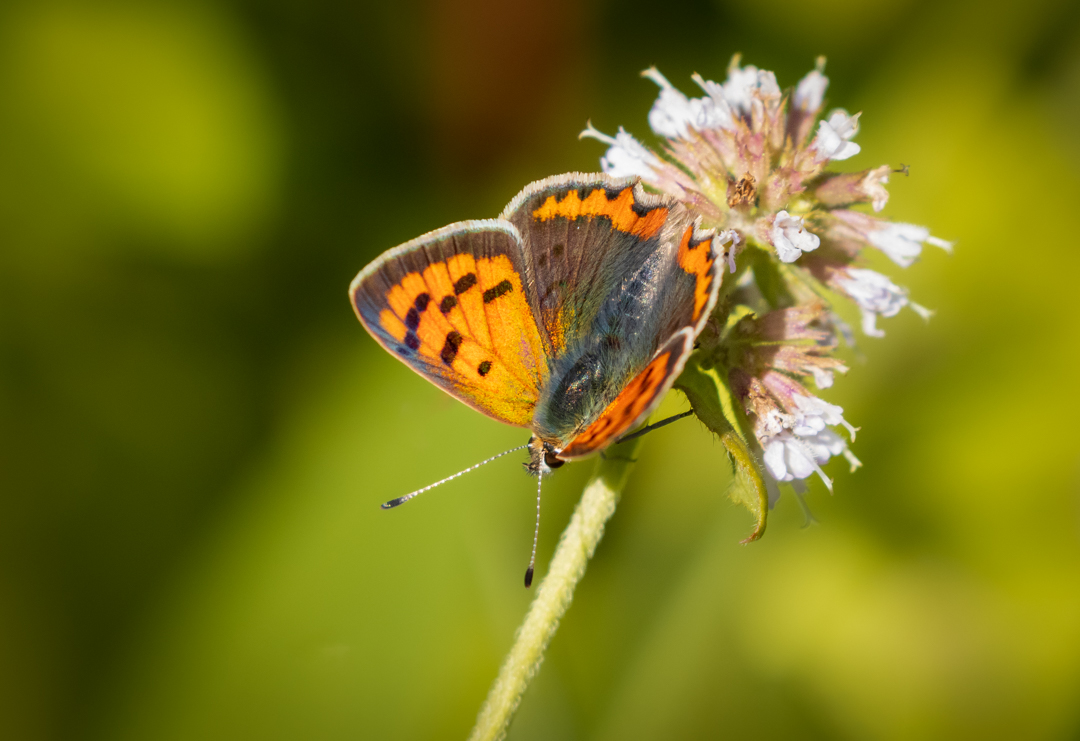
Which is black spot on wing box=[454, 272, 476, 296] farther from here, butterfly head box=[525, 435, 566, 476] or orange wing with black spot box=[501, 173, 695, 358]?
butterfly head box=[525, 435, 566, 476]

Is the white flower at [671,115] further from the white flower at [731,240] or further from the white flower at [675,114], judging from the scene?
the white flower at [731,240]

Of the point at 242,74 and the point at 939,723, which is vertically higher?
the point at 242,74

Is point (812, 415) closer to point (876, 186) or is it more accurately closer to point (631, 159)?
point (876, 186)

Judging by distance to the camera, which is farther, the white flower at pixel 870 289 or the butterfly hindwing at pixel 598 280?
the white flower at pixel 870 289

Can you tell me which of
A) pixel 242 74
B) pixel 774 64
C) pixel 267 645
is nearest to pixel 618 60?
pixel 774 64

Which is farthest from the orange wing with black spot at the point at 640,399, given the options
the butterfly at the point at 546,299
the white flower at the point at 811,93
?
the white flower at the point at 811,93

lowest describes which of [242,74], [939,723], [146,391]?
[939,723]

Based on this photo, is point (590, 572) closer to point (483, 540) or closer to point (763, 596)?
point (483, 540)
